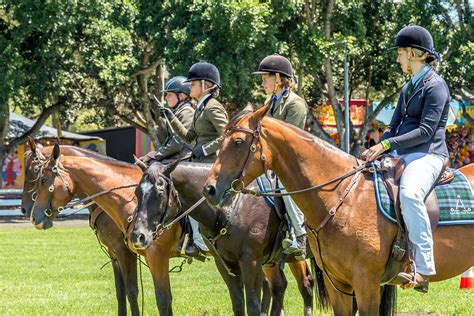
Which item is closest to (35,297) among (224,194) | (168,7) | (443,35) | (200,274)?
(200,274)

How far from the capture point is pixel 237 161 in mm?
8102

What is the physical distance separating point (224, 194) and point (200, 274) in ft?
36.4

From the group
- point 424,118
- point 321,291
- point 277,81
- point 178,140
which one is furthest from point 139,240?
point 424,118

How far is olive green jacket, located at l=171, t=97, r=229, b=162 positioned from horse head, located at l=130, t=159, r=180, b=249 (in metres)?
0.88

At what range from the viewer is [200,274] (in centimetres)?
1886

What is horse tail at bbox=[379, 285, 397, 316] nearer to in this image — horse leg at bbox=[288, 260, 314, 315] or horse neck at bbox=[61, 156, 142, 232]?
horse leg at bbox=[288, 260, 314, 315]

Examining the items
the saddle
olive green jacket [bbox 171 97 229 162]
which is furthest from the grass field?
the saddle

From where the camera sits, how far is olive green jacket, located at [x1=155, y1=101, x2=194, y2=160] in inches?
461

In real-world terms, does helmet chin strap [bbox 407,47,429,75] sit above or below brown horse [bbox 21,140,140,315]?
above

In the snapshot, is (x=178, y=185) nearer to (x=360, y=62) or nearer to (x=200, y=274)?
(x=200, y=274)

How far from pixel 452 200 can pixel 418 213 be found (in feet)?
2.25

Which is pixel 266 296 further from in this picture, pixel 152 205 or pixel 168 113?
pixel 168 113

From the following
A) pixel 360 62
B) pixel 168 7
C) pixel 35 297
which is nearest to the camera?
pixel 35 297

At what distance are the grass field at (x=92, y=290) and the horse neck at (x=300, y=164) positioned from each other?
498 cm
